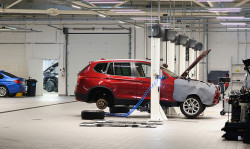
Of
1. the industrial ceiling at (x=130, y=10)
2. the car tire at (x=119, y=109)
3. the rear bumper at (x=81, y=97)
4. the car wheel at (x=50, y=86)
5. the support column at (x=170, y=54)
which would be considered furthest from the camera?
the car wheel at (x=50, y=86)

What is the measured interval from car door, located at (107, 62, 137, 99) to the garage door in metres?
15.0

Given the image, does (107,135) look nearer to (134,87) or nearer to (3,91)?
(134,87)

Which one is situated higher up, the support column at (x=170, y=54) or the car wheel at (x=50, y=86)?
the support column at (x=170, y=54)

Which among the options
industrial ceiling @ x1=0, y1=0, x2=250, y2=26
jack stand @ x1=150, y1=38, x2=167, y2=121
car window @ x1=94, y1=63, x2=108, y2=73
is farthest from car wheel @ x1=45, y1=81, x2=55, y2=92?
jack stand @ x1=150, y1=38, x2=167, y2=121

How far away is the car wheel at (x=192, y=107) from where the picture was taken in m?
14.2

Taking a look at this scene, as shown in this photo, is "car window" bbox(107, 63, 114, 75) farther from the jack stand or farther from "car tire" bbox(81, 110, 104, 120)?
the jack stand

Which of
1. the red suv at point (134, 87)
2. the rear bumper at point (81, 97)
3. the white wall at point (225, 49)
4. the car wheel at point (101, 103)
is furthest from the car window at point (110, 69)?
the white wall at point (225, 49)

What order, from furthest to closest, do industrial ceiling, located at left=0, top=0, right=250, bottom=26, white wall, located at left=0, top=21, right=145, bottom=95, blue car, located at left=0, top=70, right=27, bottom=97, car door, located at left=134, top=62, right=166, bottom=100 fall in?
white wall, located at left=0, top=21, right=145, bottom=95, blue car, located at left=0, top=70, right=27, bottom=97, industrial ceiling, located at left=0, top=0, right=250, bottom=26, car door, located at left=134, top=62, right=166, bottom=100

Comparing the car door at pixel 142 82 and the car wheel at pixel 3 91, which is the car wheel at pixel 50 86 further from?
the car door at pixel 142 82

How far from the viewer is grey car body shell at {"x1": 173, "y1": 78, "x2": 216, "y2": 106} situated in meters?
14.2

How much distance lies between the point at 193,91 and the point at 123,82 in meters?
2.13

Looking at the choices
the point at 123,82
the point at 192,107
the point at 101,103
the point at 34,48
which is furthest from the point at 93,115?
the point at 34,48

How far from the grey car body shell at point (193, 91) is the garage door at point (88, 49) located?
1584 cm

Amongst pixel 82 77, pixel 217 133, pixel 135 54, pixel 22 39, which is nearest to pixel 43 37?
pixel 22 39
